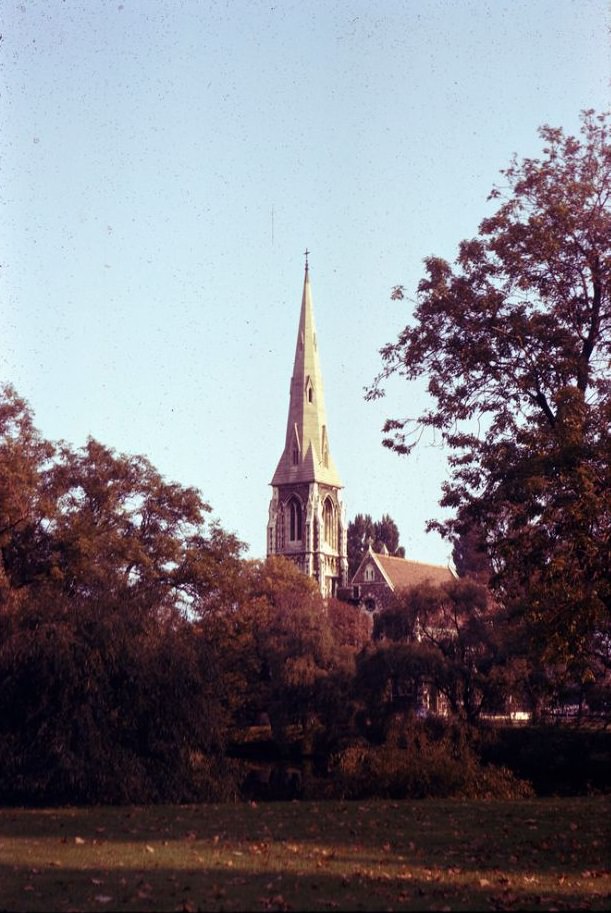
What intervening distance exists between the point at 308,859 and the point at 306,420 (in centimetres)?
10354

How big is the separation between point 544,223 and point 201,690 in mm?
12861

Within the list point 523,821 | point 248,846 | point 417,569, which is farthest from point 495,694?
point 417,569

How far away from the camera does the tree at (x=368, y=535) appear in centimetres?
12888

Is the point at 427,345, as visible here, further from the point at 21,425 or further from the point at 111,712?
the point at 21,425

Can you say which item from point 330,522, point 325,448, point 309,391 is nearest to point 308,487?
point 325,448

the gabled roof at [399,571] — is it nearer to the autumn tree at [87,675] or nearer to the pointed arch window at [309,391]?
the pointed arch window at [309,391]

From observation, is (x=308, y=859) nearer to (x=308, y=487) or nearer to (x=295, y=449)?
(x=308, y=487)

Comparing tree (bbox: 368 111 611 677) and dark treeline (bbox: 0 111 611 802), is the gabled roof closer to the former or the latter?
dark treeline (bbox: 0 111 611 802)

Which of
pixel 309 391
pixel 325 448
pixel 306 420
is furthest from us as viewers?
pixel 325 448

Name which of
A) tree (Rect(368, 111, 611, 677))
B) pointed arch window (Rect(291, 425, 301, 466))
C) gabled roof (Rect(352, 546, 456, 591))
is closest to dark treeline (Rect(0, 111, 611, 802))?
tree (Rect(368, 111, 611, 677))

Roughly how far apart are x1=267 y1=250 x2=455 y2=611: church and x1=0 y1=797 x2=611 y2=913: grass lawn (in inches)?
3657

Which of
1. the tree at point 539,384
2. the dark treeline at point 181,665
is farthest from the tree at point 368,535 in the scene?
the tree at point 539,384

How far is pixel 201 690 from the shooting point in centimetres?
2370

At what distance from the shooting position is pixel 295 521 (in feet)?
384
